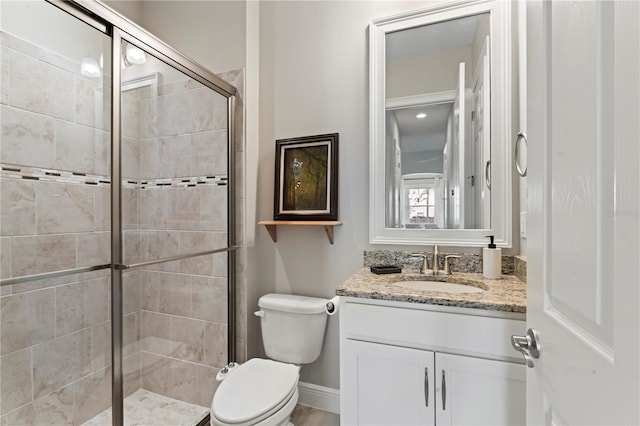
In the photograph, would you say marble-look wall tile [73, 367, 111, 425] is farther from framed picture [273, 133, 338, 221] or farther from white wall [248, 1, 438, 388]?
framed picture [273, 133, 338, 221]

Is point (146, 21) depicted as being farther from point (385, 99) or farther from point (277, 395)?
point (277, 395)

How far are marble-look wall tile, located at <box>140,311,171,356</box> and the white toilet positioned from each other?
1.92ft

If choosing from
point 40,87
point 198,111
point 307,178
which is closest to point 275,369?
point 307,178

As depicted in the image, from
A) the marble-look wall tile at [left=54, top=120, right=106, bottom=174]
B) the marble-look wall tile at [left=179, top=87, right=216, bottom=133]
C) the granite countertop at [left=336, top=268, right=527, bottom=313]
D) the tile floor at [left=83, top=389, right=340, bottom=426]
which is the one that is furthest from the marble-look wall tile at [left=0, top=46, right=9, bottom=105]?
the granite countertop at [left=336, top=268, right=527, bottom=313]

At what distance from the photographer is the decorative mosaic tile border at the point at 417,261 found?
1.51m

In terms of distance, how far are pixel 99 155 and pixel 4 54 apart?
20.4 inches

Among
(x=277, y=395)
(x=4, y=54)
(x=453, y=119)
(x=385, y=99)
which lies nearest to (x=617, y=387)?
(x=277, y=395)

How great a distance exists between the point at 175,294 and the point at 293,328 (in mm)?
735

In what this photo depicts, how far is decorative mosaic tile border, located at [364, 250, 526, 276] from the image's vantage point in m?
1.51

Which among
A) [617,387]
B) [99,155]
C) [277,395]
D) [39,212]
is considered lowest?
[277,395]

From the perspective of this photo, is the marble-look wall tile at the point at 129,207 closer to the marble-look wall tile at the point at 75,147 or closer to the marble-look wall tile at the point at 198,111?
Answer: the marble-look wall tile at the point at 75,147

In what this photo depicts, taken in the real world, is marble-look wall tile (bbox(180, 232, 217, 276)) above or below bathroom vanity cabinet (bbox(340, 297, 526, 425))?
above

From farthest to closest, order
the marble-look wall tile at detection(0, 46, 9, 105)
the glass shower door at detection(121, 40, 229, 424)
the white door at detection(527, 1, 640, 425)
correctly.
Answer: the glass shower door at detection(121, 40, 229, 424), the marble-look wall tile at detection(0, 46, 9, 105), the white door at detection(527, 1, 640, 425)

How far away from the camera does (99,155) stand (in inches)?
A: 57.4
